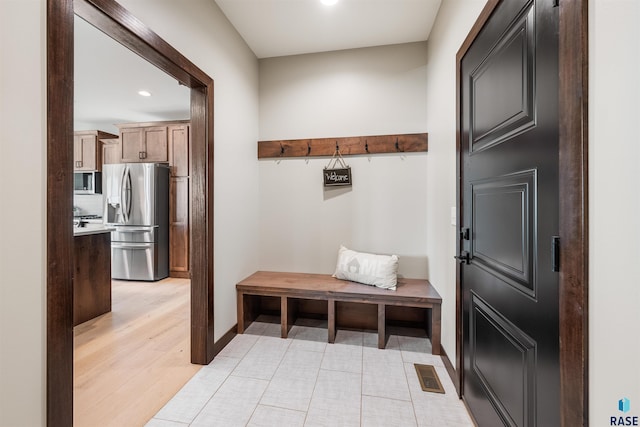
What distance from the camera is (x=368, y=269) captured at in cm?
251

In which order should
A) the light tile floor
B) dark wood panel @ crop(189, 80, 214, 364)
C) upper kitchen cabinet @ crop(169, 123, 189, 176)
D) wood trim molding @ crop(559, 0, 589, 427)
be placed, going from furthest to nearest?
upper kitchen cabinet @ crop(169, 123, 189, 176)
dark wood panel @ crop(189, 80, 214, 364)
the light tile floor
wood trim molding @ crop(559, 0, 589, 427)

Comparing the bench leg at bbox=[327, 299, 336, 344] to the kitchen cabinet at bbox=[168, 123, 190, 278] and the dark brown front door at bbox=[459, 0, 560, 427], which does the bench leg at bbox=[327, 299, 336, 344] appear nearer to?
the dark brown front door at bbox=[459, 0, 560, 427]

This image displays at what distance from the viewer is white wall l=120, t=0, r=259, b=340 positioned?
187cm

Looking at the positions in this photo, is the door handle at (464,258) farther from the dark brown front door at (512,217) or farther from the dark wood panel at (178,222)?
the dark wood panel at (178,222)

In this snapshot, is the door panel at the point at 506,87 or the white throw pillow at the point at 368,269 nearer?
the door panel at the point at 506,87

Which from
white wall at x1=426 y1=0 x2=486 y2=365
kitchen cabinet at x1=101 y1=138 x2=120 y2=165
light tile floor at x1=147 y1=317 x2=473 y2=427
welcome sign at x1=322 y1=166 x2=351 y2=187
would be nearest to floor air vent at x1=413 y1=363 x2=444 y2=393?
light tile floor at x1=147 y1=317 x2=473 y2=427

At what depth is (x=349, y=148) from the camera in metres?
2.83

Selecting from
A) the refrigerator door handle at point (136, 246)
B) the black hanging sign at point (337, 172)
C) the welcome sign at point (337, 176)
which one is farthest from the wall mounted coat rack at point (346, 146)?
the refrigerator door handle at point (136, 246)

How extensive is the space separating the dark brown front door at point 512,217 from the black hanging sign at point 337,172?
133cm

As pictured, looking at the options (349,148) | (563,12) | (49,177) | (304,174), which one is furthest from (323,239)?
(563,12)

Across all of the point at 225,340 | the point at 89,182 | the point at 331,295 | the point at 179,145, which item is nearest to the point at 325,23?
the point at 331,295

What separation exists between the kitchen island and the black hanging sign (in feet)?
8.11

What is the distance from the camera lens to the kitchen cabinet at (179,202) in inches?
177

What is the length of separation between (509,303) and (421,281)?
1.57 metres
